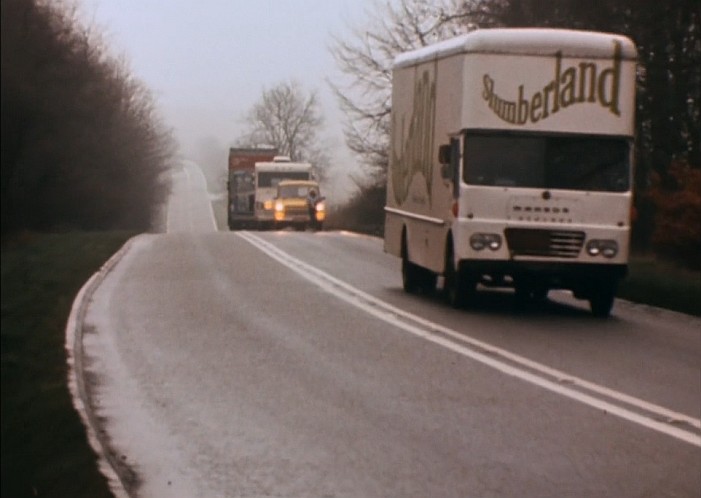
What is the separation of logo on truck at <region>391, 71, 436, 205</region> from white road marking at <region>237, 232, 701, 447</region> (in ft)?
5.87

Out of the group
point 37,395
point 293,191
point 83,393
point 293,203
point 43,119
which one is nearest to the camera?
point 43,119

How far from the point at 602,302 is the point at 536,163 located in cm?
215

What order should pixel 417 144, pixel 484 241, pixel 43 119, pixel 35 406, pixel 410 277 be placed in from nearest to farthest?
pixel 43 119 → pixel 35 406 → pixel 484 241 → pixel 417 144 → pixel 410 277

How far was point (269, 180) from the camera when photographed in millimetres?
66750

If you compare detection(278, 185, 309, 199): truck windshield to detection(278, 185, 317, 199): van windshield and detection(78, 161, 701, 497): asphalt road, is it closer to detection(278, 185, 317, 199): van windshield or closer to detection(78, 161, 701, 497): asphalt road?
detection(278, 185, 317, 199): van windshield

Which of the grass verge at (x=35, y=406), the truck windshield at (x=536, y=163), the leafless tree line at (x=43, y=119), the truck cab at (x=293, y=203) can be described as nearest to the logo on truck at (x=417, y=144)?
the truck windshield at (x=536, y=163)

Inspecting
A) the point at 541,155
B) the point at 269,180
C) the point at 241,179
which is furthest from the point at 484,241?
the point at 241,179

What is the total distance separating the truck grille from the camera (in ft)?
66.0

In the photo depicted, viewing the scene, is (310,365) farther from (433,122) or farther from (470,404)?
(433,122)

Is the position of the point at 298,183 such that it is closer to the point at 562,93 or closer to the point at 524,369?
the point at 562,93

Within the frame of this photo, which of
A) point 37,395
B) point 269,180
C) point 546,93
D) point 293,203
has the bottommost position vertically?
point 293,203

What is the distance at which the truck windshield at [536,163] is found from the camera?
20172mm

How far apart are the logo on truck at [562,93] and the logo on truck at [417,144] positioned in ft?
7.19

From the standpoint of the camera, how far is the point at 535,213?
20.1 metres
